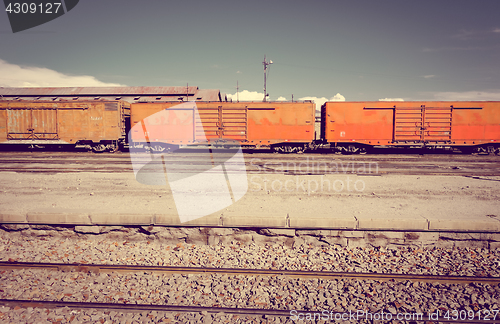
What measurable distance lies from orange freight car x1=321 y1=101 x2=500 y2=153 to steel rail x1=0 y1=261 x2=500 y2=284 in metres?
14.5

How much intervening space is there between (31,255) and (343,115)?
56.2 feet

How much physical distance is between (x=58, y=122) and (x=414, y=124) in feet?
79.0

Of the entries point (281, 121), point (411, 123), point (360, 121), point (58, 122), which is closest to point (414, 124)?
point (411, 123)

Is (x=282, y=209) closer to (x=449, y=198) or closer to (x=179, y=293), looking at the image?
(x=179, y=293)

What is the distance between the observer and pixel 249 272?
170 inches

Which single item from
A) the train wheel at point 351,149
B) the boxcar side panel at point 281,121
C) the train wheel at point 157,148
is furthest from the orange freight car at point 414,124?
the train wheel at point 157,148

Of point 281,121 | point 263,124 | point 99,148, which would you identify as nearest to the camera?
point 281,121

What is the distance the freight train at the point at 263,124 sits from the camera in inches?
692

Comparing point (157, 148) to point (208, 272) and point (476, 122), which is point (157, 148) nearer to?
point (208, 272)

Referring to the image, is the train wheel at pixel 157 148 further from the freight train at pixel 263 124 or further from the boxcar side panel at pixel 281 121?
the boxcar side panel at pixel 281 121

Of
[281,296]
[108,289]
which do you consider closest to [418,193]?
[281,296]

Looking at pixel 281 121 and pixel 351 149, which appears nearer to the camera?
pixel 281 121

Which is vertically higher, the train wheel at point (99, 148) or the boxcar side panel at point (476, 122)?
the boxcar side panel at point (476, 122)

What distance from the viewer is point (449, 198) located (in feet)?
23.4
